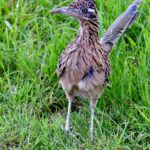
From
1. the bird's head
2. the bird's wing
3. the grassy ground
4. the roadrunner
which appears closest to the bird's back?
the roadrunner

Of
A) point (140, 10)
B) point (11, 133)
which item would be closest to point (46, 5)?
point (140, 10)

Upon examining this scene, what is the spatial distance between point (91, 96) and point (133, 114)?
1.21 feet

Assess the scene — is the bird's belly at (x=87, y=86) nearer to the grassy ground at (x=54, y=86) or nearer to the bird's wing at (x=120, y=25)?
the grassy ground at (x=54, y=86)

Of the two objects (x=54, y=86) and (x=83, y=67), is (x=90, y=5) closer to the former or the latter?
(x=83, y=67)

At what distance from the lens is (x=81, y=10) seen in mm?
4086

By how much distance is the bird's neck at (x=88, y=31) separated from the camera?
4233mm

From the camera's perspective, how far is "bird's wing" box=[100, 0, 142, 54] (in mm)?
4934

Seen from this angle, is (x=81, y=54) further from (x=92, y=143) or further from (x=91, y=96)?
(x=92, y=143)

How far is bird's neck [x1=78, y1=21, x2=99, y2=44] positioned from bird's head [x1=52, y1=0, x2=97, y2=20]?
0.23ft

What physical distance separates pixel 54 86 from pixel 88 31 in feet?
2.84

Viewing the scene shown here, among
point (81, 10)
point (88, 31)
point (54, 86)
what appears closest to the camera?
point (81, 10)

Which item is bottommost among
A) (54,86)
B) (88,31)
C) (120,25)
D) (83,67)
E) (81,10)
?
(54,86)

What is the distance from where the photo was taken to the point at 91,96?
4496 mm

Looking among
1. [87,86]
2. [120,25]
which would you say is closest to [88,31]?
[87,86]
